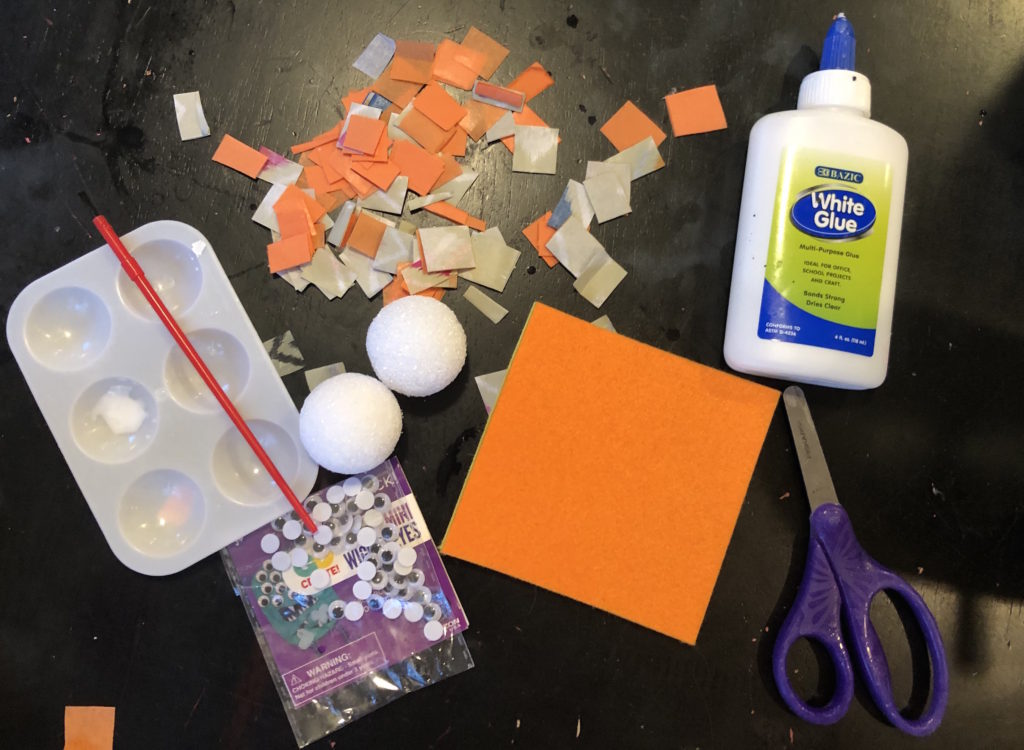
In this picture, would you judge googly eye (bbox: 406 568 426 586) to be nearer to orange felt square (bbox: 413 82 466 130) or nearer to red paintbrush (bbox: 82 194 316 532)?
red paintbrush (bbox: 82 194 316 532)

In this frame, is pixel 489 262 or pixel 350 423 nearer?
pixel 350 423

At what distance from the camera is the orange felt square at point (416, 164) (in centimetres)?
66

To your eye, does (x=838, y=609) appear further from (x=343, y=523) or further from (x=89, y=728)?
(x=89, y=728)

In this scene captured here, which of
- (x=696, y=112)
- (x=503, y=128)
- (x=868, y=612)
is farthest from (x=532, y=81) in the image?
(x=868, y=612)

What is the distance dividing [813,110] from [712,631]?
1.60 feet

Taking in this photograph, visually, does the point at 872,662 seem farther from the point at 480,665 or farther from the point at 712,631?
the point at 480,665

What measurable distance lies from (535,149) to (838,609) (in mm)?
516

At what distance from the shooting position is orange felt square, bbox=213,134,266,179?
2.16ft

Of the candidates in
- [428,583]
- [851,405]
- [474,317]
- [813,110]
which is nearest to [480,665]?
[428,583]

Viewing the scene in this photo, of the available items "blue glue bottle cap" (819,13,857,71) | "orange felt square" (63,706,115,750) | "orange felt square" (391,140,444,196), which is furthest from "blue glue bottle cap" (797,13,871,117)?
"orange felt square" (63,706,115,750)

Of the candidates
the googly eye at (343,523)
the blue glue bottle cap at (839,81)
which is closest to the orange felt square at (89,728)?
the googly eye at (343,523)

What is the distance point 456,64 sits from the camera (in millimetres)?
669

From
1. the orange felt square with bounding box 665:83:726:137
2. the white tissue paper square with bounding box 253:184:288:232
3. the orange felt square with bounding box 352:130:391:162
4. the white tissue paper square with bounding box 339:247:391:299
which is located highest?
the orange felt square with bounding box 665:83:726:137

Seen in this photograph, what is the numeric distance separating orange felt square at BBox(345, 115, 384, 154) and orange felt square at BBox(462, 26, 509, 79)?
119 mm
